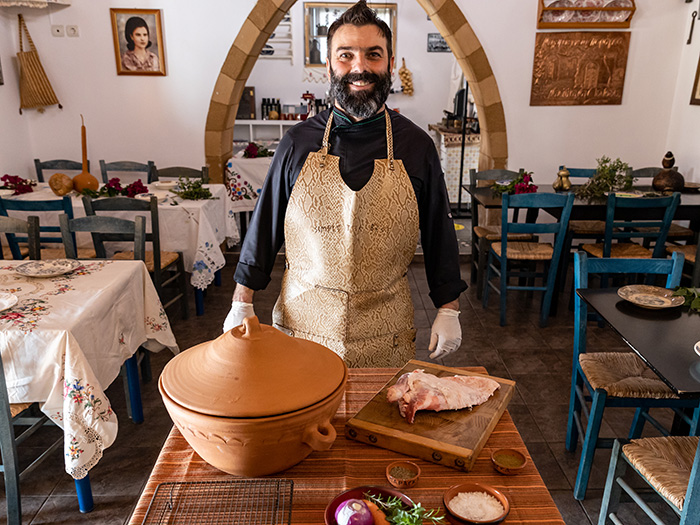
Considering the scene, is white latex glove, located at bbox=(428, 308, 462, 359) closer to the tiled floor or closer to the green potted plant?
the tiled floor

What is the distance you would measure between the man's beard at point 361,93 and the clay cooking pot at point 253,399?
2.47 feet

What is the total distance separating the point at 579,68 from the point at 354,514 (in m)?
4.96

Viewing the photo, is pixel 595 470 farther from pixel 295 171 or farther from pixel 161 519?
pixel 161 519

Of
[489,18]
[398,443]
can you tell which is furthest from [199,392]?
[489,18]

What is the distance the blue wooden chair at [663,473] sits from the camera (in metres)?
1.51

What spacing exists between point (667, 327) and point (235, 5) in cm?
432

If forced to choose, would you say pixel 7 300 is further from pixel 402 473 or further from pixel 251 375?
pixel 402 473

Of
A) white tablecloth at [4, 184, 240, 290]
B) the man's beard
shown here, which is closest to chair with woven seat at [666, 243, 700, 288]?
the man's beard

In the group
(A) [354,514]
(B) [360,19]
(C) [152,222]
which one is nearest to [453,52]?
(C) [152,222]

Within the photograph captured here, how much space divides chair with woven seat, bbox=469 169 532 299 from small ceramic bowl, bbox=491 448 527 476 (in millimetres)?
3274

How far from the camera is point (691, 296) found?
2180mm

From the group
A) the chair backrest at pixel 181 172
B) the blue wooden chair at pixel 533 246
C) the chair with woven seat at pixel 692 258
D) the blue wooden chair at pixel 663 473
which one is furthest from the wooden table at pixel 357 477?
the chair backrest at pixel 181 172

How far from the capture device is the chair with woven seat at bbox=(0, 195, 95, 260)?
10.8ft

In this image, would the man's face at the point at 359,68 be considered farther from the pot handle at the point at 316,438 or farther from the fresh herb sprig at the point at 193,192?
the fresh herb sprig at the point at 193,192
